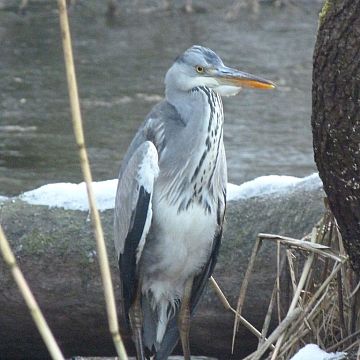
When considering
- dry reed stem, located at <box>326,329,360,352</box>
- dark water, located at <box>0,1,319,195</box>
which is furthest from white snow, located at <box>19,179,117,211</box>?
dark water, located at <box>0,1,319,195</box>

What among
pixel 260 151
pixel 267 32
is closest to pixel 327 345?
pixel 260 151

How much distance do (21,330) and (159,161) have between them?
100cm

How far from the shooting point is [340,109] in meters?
3.35

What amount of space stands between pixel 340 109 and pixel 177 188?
3.76ft

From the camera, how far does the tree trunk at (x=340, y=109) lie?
327 cm

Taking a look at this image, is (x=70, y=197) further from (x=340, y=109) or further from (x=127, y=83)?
(x=127, y=83)

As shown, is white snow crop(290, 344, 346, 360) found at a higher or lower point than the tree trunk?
lower

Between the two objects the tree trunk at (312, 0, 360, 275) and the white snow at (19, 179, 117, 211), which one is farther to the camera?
the white snow at (19, 179, 117, 211)

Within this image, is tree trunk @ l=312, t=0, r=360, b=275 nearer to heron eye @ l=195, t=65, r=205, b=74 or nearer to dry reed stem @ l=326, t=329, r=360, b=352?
dry reed stem @ l=326, t=329, r=360, b=352

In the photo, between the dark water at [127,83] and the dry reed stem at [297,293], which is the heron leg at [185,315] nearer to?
the dry reed stem at [297,293]

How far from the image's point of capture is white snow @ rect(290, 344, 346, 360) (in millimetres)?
3795

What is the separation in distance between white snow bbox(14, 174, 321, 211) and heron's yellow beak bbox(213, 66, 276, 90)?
70 centimetres

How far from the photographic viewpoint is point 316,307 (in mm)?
3953

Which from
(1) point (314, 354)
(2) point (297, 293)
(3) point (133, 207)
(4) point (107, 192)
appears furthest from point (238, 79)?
(1) point (314, 354)
